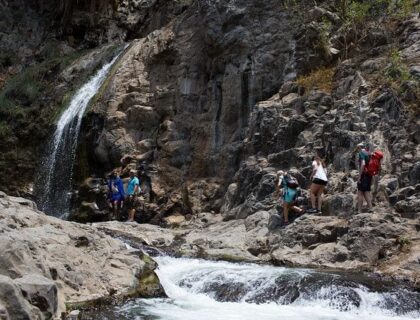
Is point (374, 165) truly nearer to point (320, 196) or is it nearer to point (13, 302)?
point (320, 196)

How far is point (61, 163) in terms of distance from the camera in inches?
1008

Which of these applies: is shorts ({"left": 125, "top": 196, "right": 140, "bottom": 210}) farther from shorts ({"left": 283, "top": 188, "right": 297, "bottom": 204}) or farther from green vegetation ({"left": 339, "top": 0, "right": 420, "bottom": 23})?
green vegetation ({"left": 339, "top": 0, "right": 420, "bottom": 23})

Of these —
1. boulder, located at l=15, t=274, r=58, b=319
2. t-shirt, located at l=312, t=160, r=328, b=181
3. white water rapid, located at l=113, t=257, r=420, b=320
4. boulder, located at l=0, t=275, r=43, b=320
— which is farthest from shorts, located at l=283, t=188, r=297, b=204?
boulder, located at l=0, t=275, r=43, b=320

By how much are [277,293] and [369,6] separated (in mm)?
14991

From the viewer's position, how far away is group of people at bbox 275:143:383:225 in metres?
14.9

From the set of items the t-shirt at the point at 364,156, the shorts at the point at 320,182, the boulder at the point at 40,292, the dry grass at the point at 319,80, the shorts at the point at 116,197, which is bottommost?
the boulder at the point at 40,292

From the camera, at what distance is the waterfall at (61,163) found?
24.9m

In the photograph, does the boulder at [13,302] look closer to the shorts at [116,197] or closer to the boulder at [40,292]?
the boulder at [40,292]

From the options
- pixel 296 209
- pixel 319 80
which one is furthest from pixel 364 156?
pixel 319 80

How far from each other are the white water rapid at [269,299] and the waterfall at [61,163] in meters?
13.5

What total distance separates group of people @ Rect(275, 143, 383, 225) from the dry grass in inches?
171

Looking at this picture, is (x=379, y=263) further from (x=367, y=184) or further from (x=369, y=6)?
(x=369, y=6)

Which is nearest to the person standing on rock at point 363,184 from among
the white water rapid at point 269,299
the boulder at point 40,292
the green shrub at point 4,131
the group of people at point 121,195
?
the white water rapid at point 269,299

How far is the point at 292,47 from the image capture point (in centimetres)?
2291
